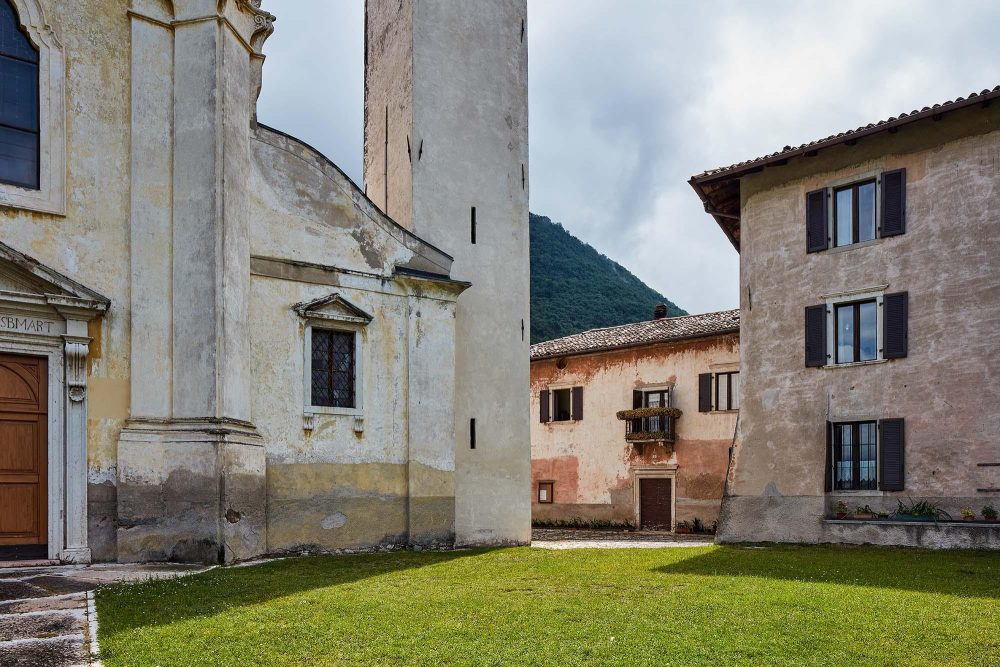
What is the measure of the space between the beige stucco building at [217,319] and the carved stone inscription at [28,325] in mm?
30

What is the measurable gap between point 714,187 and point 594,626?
50.8 feet

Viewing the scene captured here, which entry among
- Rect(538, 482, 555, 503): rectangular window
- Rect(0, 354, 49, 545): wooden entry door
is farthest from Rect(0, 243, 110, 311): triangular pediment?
Rect(538, 482, 555, 503): rectangular window

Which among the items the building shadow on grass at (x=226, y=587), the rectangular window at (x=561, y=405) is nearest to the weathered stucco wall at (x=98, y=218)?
the building shadow on grass at (x=226, y=587)

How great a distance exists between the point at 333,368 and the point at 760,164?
10.7 m

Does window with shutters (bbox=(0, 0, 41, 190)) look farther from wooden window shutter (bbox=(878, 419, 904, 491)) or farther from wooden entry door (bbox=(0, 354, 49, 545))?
wooden window shutter (bbox=(878, 419, 904, 491))

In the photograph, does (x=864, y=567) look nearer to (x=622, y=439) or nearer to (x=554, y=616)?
(x=554, y=616)

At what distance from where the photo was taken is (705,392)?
27578mm

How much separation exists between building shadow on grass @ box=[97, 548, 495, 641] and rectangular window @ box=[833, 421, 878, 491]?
916 cm

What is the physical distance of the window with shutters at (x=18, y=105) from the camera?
1307 centimetres

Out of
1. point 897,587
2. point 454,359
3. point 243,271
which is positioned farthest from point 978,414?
point 243,271

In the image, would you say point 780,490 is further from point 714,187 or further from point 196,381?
point 196,381

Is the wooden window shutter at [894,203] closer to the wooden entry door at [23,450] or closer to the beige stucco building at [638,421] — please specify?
the beige stucco building at [638,421]

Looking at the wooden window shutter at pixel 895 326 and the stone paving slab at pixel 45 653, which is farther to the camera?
the wooden window shutter at pixel 895 326

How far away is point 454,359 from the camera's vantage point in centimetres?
1792
